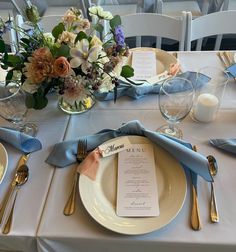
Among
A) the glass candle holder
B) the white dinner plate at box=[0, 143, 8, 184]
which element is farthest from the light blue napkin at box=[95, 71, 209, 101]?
the white dinner plate at box=[0, 143, 8, 184]

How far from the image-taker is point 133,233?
672mm

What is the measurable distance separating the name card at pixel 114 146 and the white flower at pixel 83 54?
22 cm

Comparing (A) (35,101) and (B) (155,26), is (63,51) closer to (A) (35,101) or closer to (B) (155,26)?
(A) (35,101)

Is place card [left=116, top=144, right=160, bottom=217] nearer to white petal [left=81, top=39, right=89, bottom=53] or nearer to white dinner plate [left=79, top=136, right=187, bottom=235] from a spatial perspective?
white dinner plate [left=79, top=136, right=187, bottom=235]

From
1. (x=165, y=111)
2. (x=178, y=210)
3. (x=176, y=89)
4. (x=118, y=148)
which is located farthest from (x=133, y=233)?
(x=176, y=89)

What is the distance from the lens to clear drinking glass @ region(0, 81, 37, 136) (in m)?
0.91

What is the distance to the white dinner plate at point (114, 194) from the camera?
2.26 feet

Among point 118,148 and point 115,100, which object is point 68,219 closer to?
point 118,148

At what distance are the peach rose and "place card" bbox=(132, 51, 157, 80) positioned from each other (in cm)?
40

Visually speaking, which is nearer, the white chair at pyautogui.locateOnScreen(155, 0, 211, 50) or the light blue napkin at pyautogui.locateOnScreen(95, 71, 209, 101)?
the light blue napkin at pyautogui.locateOnScreen(95, 71, 209, 101)

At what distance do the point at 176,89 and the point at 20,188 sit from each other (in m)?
0.55

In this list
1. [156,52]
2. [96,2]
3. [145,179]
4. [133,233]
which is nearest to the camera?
[133,233]

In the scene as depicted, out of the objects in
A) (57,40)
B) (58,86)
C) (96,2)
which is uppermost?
(57,40)

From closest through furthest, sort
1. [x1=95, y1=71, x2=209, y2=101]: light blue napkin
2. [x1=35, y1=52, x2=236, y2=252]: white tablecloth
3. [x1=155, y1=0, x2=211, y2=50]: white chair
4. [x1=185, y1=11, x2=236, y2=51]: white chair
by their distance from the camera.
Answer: [x1=35, y1=52, x2=236, y2=252]: white tablecloth, [x1=95, y1=71, x2=209, y2=101]: light blue napkin, [x1=185, y1=11, x2=236, y2=51]: white chair, [x1=155, y1=0, x2=211, y2=50]: white chair
